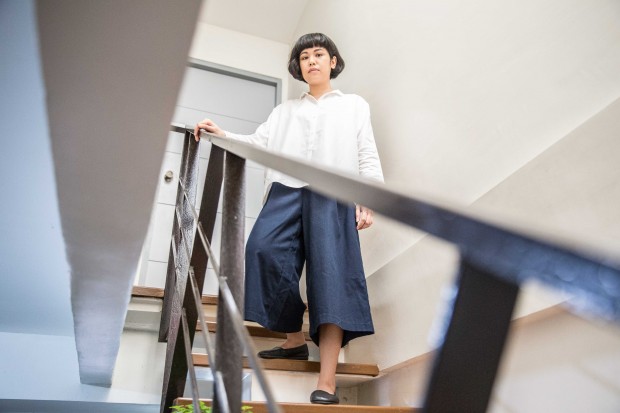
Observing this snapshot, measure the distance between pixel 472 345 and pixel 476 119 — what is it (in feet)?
5.75

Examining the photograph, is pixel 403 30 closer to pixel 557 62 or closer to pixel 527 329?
pixel 557 62

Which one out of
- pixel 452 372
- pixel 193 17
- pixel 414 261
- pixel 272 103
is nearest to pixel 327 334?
pixel 414 261

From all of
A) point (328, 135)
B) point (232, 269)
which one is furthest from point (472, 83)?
point (232, 269)

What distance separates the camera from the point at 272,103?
14.3ft

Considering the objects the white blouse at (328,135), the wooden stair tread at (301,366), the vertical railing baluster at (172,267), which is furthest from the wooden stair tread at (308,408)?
the white blouse at (328,135)

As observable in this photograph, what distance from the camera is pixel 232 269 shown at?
0.94 meters

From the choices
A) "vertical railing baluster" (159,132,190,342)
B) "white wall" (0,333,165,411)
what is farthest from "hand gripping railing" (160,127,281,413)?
"white wall" (0,333,165,411)

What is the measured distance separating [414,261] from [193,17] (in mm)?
1602

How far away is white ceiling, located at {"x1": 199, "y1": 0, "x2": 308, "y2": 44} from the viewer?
421 centimetres

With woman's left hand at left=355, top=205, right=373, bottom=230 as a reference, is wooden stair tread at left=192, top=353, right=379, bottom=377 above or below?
below

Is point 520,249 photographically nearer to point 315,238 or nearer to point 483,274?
point 483,274

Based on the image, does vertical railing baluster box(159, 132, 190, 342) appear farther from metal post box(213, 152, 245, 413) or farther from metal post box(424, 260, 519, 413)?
metal post box(424, 260, 519, 413)

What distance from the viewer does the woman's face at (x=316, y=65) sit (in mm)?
2566

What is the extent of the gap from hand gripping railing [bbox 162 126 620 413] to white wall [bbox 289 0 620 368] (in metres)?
0.61
